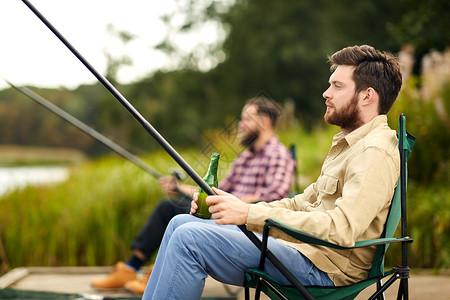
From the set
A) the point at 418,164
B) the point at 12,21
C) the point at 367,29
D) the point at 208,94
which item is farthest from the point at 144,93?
the point at 418,164

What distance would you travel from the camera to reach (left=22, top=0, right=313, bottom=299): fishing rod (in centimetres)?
152

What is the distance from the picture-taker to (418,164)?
187 inches

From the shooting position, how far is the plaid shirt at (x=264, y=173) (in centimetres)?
297

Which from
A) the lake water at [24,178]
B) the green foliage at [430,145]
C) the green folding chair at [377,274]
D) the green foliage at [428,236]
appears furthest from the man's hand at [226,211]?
the lake water at [24,178]

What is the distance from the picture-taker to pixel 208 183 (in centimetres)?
198

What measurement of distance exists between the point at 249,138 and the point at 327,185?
5.10 ft

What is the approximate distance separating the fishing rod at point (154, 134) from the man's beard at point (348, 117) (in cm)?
49

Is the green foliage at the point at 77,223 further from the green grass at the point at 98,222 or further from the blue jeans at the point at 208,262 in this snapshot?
the blue jeans at the point at 208,262

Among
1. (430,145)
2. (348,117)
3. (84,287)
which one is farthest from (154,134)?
(430,145)

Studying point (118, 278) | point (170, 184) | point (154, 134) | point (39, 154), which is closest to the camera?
point (154, 134)

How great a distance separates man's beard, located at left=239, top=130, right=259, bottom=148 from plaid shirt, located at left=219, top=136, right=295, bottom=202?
0.14 feet

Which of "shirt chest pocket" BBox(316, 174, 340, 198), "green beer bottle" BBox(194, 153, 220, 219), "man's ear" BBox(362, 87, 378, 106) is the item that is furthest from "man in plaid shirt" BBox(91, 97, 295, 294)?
"man's ear" BBox(362, 87, 378, 106)

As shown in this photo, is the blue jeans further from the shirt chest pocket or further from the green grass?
the green grass

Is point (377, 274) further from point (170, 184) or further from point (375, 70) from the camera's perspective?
point (170, 184)
